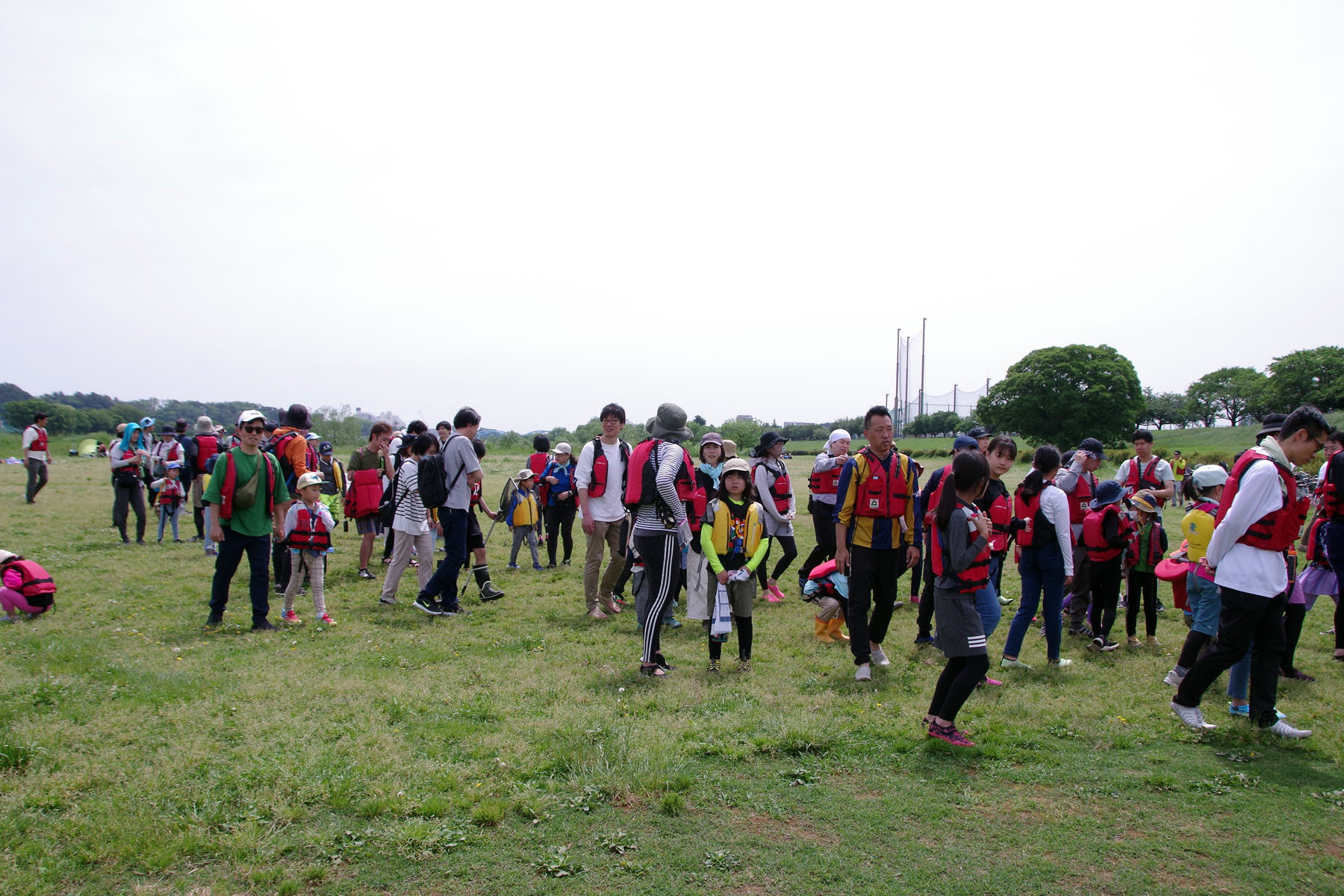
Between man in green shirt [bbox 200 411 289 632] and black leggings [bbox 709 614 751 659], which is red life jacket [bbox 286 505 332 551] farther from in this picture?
black leggings [bbox 709 614 751 659]

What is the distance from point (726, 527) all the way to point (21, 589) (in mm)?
7186

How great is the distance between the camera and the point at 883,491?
5.70 meters

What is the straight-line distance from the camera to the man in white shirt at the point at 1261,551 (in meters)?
4.54

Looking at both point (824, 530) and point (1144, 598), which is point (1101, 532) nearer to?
point (1144, 598)

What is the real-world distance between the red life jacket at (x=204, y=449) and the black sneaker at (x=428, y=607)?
5.44 metres

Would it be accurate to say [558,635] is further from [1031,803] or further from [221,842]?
[1031,803]

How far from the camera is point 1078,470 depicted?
25.2 feet

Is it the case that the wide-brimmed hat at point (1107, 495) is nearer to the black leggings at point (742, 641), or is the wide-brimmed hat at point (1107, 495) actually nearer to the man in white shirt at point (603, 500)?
the black leggings at point (742, 641)

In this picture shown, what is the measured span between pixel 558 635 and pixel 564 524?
403 cm

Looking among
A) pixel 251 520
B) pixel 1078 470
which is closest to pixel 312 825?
pixel 251 520

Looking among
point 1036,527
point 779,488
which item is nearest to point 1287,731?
point 1036,527

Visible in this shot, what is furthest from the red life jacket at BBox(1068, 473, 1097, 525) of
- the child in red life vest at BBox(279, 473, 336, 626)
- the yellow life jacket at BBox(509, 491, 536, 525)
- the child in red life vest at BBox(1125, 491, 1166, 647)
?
the child in red life vest at BBox(279, 473, 336, 626)

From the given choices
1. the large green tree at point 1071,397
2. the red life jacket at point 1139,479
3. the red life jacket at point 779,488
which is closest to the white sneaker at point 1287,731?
the red life jacket at point 1139,479

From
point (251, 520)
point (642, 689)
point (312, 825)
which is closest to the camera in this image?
point (312, 825)
